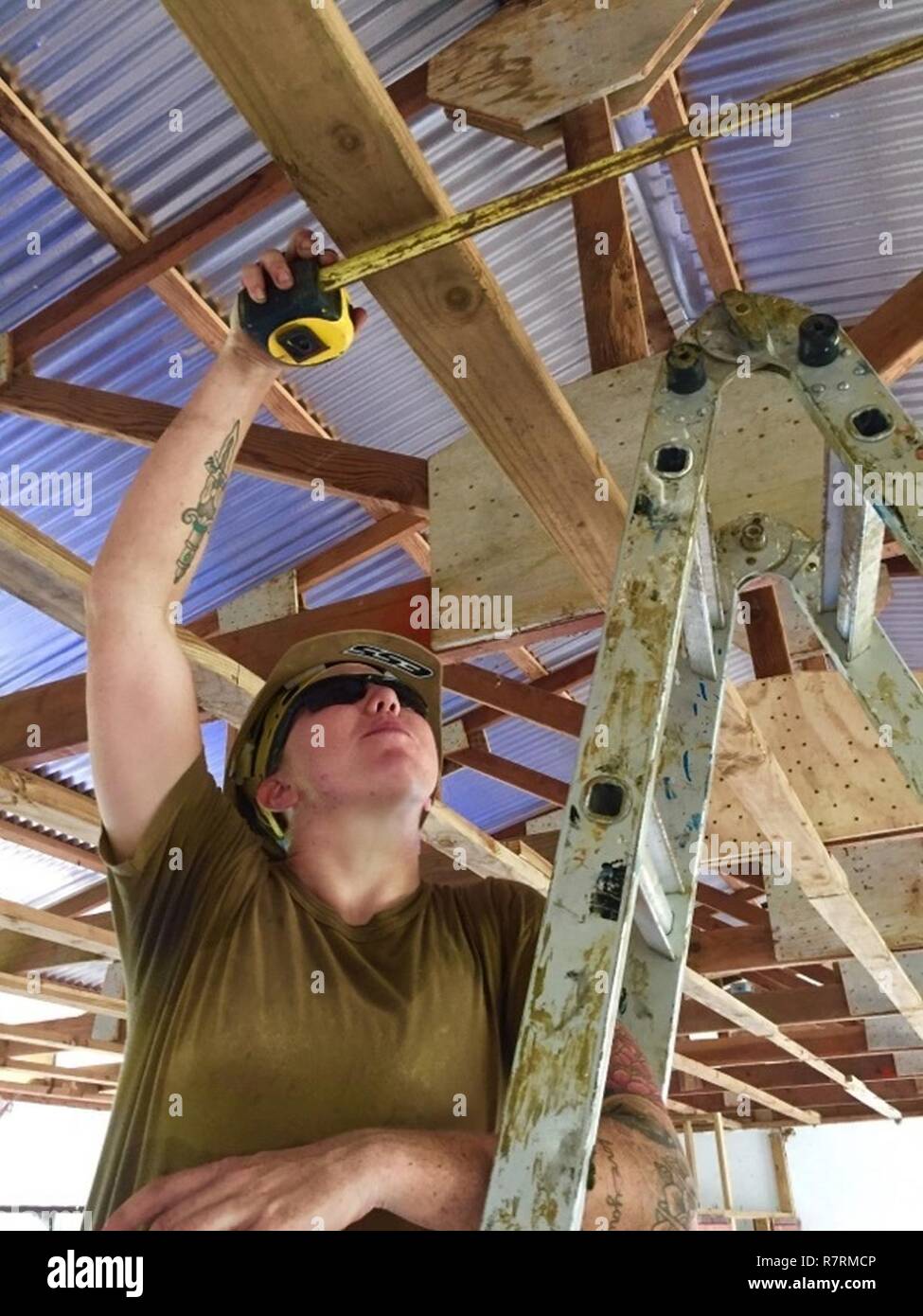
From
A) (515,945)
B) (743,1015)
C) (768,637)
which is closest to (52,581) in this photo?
(515,945)

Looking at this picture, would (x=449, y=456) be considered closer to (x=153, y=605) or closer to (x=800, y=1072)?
(x=153, y=605)

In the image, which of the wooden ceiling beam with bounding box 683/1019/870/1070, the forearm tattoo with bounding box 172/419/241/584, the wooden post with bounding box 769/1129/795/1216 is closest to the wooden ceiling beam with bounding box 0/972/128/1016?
the forearm tattoo with bounding box 172/419/241/584

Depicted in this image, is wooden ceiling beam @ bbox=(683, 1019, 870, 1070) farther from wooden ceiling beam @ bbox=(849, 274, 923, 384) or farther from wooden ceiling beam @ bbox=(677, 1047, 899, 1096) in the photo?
wooden ceiling beam @ bbox=(849, 274, 923, 384)

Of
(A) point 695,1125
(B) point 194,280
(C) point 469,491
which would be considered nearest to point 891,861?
(C) point 469,491

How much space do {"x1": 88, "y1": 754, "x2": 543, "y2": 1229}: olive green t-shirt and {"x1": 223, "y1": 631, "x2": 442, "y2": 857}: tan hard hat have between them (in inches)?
7.7

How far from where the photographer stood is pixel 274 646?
319cm

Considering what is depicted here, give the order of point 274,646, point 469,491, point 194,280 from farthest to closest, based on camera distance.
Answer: point 194,280, point 274,646, point 469,491

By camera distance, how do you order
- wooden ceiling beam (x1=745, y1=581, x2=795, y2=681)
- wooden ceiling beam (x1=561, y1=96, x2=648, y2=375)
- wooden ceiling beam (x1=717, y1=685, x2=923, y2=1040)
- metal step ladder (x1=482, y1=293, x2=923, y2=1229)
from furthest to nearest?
1. wooden ceiling beam (x1=745, y1=581, x2=795, y2=681)
2. wooden ceiling beam (x1=561, y1=96, x2=648, y2=375)
3. wooden ceiling beam (x1=717, y1=685, x2=923, y2=1040)
4. metal step ladder (x1=482, y1=293, x2=923, y2=1229)

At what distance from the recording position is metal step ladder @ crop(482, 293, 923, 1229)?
0.91m

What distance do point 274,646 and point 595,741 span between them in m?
2.23

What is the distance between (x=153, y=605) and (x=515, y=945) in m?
0.71

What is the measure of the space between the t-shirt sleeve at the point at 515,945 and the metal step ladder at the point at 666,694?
0.52 feet

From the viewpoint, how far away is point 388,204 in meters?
1.11
